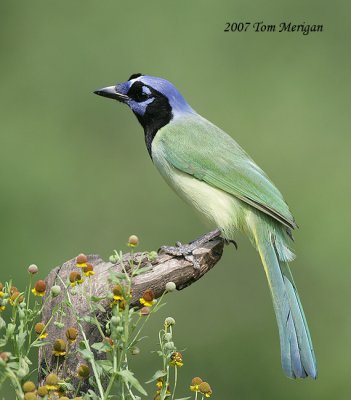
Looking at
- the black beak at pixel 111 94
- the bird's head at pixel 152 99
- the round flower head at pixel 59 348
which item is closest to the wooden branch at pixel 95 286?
the round flower head at pixel 59 348

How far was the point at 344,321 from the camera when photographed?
6.36 metres

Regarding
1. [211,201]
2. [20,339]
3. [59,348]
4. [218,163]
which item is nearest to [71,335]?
[59,348]

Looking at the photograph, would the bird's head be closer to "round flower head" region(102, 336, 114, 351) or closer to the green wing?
the green wing

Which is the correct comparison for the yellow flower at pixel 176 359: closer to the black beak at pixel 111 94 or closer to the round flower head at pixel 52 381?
the round flower head at pixel 52 381

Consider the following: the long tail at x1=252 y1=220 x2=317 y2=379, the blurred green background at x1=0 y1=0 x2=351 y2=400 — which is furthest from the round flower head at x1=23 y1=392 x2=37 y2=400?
the blurred green background at x1=0 y1=0 x2=351 y2=400

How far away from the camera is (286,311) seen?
4512mm

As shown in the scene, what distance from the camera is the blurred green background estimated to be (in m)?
6.36

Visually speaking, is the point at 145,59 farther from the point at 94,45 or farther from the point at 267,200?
the point at 267,200

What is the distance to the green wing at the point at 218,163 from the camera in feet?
15.9

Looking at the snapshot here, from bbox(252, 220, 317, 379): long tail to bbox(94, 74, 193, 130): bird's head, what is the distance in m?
0.83

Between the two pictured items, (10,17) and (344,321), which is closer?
(344,321)

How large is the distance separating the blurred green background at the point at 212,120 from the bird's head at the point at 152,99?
1.50m

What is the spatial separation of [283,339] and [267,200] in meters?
0.74

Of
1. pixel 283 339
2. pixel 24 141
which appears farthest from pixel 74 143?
pixel 283 339
